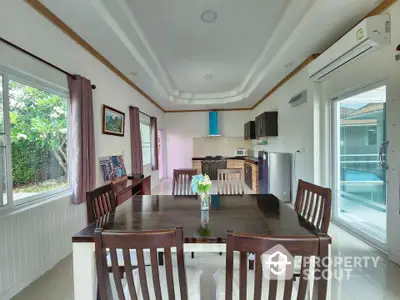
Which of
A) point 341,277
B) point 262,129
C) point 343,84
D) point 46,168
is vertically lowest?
point 341,277

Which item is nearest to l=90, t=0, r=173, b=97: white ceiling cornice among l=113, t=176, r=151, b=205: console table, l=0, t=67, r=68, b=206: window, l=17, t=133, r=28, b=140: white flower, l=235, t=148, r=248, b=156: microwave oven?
l=0, t=67, r=68, b=206: window

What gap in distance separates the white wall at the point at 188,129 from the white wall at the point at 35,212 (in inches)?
216

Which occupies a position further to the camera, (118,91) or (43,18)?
(118,91)

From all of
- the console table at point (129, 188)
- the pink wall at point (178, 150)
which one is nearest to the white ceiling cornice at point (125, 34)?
the console table at point (129, 188)

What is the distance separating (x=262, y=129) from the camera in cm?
607

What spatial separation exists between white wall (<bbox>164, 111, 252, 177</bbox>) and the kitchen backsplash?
0.63ft

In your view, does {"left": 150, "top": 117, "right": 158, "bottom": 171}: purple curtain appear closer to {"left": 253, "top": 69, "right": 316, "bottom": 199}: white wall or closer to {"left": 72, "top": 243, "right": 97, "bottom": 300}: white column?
{"left": 253, "top": 69, "right": 316, "bottom": 199}: white wall

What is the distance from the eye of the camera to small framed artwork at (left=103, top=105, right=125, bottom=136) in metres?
3.71

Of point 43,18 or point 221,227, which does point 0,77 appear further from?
point 221,227

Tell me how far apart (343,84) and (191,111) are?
19.6 feet

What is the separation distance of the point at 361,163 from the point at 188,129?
20.5ft

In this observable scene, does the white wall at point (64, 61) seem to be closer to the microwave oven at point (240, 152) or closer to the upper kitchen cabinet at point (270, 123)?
the upper kitchen cabinet at point (270, 123)

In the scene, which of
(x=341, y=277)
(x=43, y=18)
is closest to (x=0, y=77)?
(x=43, y=18)

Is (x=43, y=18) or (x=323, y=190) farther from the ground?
(x=43, y=18)
